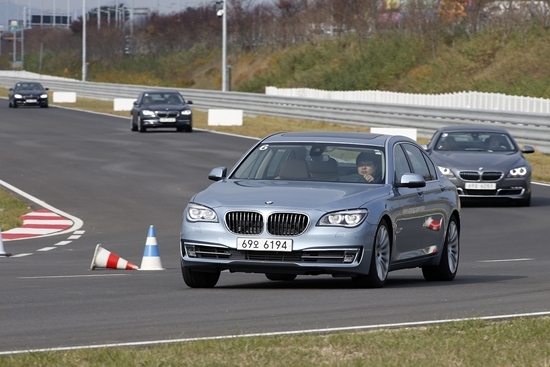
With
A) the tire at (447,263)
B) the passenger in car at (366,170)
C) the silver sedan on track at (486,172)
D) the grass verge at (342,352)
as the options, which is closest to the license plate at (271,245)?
the passenger in car at (366,170)

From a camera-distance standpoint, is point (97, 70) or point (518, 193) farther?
point (97, 70)

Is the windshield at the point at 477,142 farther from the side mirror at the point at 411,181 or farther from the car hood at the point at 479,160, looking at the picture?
the side mirror at the point at 411,181

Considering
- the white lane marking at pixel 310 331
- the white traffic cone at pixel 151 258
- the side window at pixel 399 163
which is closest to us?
the white lane marking at pixel 310 331

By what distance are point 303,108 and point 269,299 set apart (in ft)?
Answer: 125

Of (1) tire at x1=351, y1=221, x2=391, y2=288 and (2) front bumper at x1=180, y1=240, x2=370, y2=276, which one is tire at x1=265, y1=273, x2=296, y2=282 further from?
(2) front bumper at x1=180, y1=240, x2=370, y2=276

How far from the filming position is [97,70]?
13250 cm

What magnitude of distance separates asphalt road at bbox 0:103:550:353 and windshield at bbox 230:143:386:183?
3.45 ft

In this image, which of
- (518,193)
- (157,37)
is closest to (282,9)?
(157,37)

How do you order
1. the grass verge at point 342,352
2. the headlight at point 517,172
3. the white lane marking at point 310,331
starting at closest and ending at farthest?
the grass verge at point 342,352 < the white lane marking at point 310,331 < the headlight at point 517,172

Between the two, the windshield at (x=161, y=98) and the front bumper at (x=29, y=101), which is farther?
the front bumper at (x=29, y=101)

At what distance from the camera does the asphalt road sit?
8797 millimetres

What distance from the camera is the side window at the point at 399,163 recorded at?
12366 mm

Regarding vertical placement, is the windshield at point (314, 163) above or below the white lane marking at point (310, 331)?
above

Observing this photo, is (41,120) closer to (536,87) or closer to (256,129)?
(256,129)
